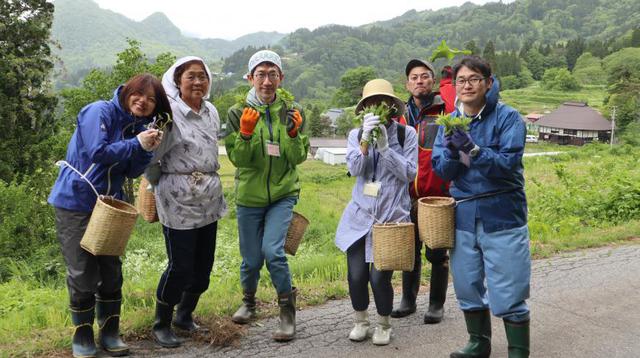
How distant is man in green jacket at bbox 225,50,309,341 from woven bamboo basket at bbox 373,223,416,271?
2.68 feet

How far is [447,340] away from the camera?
4199 millimetres

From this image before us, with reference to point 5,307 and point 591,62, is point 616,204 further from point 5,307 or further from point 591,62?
point 591,62

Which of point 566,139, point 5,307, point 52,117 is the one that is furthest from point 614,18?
point 5,307

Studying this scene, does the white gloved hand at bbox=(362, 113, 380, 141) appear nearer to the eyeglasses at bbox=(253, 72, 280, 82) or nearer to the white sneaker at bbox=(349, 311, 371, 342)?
the eyeglasses at bbox=(253, 72, 280, 82)

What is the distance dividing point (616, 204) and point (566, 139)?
198 feet

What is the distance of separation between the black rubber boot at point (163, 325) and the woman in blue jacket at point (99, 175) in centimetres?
29

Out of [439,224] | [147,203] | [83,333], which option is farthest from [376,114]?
[83,333]

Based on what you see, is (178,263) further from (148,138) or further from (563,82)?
(563,82)

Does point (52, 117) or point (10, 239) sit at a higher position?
point (52, 117)

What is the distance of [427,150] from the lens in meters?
4.58

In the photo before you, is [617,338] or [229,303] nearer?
[617,338]

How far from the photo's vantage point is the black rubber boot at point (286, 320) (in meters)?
4.18

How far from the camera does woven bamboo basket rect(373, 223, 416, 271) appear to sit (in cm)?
393

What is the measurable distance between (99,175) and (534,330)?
12.0 feet
